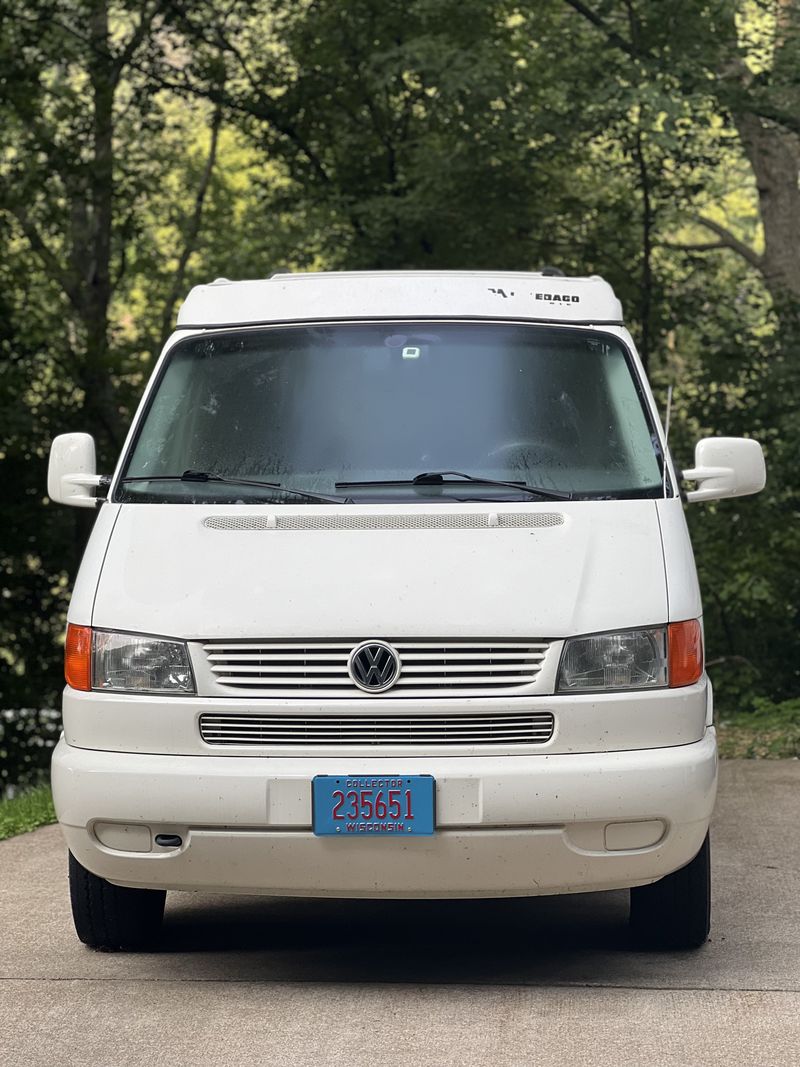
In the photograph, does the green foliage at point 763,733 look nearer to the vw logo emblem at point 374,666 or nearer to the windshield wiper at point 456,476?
the windshield wiper at point 456,476

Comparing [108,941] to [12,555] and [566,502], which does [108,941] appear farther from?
[12,555]

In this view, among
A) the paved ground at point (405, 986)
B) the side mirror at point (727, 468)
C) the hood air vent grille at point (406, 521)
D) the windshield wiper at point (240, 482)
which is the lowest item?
the paved ground at point (405, 986)

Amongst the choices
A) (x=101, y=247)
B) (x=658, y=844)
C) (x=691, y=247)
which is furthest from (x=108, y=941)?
(x=101, y=247)

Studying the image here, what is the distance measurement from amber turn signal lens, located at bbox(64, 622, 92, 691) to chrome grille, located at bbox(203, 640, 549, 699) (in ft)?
1.72

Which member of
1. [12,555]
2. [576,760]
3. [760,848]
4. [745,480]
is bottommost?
[12,555]

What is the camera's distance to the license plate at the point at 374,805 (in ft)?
16.4

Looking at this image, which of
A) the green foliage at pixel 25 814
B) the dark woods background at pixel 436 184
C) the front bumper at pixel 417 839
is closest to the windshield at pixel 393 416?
the front bumper at pixel 417 839

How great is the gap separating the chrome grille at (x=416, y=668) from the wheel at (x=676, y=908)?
1.08 meters

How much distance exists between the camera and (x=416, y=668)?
5.12 meters

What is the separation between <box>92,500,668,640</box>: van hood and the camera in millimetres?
5152

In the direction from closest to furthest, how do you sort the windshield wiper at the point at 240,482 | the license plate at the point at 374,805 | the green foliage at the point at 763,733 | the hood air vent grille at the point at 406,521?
the license plate at the point at 374,805 < the hood air vent grille at the point at 406,521 < the windshield wiper at the point at 240,482 < the green foliage at the point at 763,733

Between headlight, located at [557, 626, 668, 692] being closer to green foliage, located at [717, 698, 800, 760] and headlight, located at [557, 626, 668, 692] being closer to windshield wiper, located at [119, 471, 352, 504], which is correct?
windshield wiper, located at [119, 471, 352, 504]

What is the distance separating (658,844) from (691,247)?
13.4 metres

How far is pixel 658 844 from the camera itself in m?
5.23
